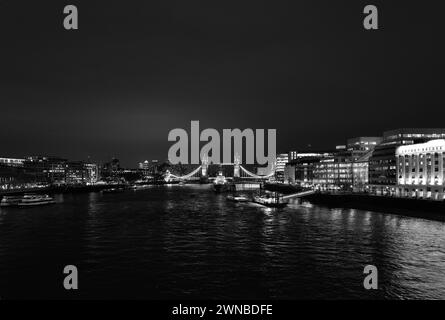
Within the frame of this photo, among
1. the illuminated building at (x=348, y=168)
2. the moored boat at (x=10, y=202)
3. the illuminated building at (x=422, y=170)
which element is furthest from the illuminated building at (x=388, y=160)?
the moored boat at (x=10, y=202)

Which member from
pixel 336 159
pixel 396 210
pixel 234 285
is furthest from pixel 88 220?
pixel 336 159

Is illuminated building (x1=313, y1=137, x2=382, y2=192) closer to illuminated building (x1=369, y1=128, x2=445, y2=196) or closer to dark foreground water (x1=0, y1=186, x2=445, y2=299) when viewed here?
illuminated building (x1=369, y1=128, x2=445, y2=196)

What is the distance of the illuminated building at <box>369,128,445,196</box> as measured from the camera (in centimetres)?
7731

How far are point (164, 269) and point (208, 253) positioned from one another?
5382mm

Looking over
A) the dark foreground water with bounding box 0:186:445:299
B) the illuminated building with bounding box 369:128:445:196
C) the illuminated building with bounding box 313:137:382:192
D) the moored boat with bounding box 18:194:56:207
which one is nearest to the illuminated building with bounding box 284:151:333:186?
the illuminated building with bounding box 313:137:382:192

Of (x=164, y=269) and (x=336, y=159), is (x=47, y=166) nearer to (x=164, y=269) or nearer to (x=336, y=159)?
(x=336, y=159)

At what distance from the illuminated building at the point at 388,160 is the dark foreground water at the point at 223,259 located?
34.2 metres

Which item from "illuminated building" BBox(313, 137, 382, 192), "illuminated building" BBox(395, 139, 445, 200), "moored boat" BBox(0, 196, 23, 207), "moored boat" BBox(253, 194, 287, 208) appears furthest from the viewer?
"illuminated building" BBox(313, 137, 382, 192)

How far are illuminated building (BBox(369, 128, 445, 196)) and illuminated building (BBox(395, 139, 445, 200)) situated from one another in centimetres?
446

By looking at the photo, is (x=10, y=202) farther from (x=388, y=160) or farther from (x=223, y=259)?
(x=388, y=160)

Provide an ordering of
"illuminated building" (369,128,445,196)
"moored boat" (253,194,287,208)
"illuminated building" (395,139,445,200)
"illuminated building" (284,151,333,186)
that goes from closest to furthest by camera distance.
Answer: "illuminated building" (395,139,445,200)
"moored boat" (253,194,287,208)
"illuminated building" (369,128,445,196)
"illuminated building" (284,151,333,186)

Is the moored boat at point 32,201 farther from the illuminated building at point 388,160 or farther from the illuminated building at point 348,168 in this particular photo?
the illuminated building at point 348,168

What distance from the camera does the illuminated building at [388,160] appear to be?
254 ft
